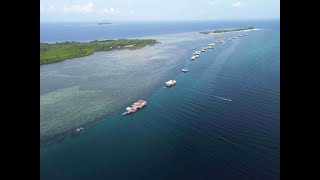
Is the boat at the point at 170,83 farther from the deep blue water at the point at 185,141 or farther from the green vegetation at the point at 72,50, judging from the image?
the green vegetation at the point at 72,50

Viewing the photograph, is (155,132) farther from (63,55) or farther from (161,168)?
(63,55)

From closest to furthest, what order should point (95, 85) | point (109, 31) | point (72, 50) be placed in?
point (95, 85) → point (72, 50) → point (109, 31)

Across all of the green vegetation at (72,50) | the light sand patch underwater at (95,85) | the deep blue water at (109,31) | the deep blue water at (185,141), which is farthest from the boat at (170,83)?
the deep blue water at (109,31)

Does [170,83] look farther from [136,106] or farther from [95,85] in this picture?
[95,85]

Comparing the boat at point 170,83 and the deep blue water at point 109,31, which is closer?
the boat at point 170,83

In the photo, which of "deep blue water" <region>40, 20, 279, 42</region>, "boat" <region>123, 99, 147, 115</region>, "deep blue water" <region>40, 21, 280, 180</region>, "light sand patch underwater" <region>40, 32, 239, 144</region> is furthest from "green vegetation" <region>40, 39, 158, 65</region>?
"deep blue water" <region>40, 21, 280, 180</region>

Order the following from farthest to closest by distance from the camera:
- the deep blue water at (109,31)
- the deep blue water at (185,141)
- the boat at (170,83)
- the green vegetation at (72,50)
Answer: the deep blue water at (109,31) < the green vegetation at (72,50) < the boat at (170,83) < the deep blue water at (185,141)

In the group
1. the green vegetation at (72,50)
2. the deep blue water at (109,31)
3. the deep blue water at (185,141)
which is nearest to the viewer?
the deep blue water at (185,141)

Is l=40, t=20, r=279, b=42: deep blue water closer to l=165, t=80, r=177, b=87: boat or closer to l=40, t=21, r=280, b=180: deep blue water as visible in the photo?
l=165, t=80, r=177, b=87: boat

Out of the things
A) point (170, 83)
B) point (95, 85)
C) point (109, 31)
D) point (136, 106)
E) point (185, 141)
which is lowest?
point (185, 141)

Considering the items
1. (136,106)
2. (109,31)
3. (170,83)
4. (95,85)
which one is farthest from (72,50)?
(109,31)
